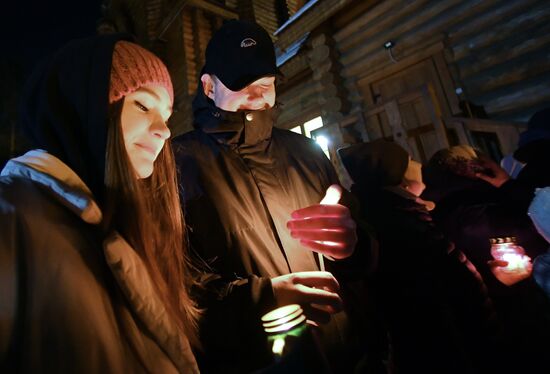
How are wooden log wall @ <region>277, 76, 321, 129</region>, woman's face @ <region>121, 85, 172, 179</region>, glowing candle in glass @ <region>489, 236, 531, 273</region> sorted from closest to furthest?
woman's face @ <region>121, 85, 172, 179</region>, glowing candle in glass @ <region>489, 236, 531, 273</region>, wooden log wall @ <region>277, 76, 321, 129</region>

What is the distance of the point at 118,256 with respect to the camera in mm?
854

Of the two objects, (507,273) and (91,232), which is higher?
(91,232)

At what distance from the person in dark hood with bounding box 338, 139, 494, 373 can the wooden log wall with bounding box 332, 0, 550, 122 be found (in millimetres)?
3763

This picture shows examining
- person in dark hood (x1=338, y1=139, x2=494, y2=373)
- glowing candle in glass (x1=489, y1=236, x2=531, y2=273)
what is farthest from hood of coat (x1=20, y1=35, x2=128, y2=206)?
glowing candle in glass (x1=489, y1=236, x2=531, y2=273)

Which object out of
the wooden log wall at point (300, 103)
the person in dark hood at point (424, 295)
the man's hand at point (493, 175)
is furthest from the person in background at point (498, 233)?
the wooden log wall at point (300, 103)

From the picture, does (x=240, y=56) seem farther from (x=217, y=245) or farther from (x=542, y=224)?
(x=542, y=224)

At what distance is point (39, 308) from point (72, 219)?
0.28 meters

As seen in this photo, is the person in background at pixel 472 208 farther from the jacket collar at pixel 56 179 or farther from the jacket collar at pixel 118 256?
the jacket collar at pixel 56 179

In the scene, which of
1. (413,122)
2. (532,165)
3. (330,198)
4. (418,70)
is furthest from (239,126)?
(418,70)

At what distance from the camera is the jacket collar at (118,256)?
829mm

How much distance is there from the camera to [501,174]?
3594mm

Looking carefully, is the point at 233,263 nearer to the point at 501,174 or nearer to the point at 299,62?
the point at 501,174

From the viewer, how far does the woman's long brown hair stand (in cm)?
107

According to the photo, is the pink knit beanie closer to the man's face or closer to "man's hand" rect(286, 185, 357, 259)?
the man's face
